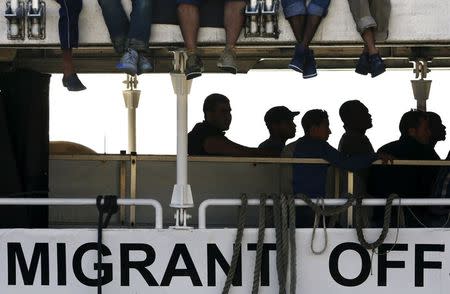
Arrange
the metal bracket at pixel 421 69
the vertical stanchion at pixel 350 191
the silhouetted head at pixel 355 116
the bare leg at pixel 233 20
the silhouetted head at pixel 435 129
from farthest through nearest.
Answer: the metal bracket at pixel 421 69 → the silhouetted head at pixel 435 129 → the silhouetted head at pixel 355 116 → the vertical stanchion at pixel 350 191 → the bare leg at pixel 233 20

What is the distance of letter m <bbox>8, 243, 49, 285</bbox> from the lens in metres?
6.30

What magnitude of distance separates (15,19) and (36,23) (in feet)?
0.40

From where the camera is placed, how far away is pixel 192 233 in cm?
620

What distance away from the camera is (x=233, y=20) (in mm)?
5988

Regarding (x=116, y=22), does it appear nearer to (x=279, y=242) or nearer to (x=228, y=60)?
(x=228, y=60)

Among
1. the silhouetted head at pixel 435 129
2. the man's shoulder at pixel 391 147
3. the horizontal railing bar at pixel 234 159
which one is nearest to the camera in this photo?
the horizontal railing bar at pixel 234 159

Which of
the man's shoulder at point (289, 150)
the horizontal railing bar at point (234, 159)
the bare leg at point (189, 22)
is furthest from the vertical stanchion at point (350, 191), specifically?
the bare leg at point (189, 22)

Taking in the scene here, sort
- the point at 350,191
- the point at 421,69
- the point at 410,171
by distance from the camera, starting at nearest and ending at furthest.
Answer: the point at 350,191, the point at 410,171, the point at 421,69

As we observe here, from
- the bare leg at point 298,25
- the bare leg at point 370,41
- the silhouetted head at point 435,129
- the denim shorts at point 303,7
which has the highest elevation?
the denim shorts at point 303,7

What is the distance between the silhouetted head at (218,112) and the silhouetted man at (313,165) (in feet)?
2.16

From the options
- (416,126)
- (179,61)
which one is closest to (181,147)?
(179,61)

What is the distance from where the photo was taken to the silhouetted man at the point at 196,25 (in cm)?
598

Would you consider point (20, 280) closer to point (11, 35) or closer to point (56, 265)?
point (56, 265)

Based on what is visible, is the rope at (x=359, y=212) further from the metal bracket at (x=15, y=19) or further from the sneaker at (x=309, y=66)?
the metal bracket at (x=15, y=19)
